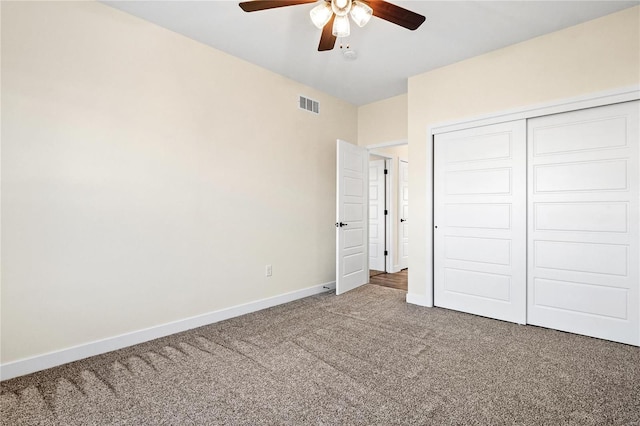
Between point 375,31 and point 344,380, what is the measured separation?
9.44 ft

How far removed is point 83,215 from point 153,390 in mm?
1401

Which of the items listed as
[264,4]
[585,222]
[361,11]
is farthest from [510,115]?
[264,4]

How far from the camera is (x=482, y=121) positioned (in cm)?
346

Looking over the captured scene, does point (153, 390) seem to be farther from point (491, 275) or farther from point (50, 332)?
point (491, 275)

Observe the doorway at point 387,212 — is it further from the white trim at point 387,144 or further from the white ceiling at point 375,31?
the white ceiling at point 375,31

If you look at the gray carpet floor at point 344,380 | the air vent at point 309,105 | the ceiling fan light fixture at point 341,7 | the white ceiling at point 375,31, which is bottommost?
the gray carpet floor at point 344,380

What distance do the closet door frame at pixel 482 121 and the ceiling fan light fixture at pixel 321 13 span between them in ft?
6.84

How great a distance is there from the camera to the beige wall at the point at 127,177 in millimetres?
2268

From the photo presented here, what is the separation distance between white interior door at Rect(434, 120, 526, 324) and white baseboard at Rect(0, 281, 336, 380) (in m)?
1.99

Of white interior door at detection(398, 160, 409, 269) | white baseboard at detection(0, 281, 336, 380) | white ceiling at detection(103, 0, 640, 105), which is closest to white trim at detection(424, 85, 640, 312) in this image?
white ceiling at detection(103, 0, 640, 105)

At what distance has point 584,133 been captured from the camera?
9.61 ft

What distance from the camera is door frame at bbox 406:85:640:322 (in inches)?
109

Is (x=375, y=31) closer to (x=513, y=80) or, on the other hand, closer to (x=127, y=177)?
(x=513, y=80)

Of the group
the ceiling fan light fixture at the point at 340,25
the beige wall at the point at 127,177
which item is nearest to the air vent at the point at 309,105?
the beige wall at the point at 127,177
